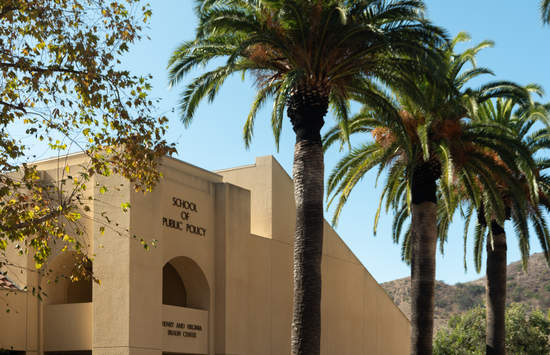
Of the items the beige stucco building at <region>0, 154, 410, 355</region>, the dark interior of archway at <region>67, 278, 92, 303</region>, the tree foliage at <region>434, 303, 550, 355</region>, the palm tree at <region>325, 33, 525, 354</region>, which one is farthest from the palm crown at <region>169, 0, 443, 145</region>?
the tree foliage at <region>434, 303, 550, 355</region>

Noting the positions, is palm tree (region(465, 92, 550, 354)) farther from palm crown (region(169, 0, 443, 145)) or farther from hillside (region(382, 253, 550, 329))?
hillside (region(382, 253, 550, 329))

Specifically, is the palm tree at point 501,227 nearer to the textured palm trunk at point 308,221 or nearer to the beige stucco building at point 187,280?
the beige stucco building at point 187,280

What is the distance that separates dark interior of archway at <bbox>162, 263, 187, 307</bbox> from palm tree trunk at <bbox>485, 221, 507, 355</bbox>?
1136 centimetres

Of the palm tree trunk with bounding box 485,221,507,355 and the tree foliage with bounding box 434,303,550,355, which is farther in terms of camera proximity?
the tree foliage with bounding box 434,303,550,355

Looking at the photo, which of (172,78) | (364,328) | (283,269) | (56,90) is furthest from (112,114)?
(364,328)

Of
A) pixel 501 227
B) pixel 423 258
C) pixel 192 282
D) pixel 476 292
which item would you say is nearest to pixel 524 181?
pixel 501 227

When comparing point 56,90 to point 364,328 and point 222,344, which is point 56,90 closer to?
point 222,344

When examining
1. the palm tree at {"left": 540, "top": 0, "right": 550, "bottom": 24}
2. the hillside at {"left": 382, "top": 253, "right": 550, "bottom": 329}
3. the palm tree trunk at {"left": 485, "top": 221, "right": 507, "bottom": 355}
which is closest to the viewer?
the palm tree at {"left": 540, "top": 0, "right": 550, "bottom": 24}

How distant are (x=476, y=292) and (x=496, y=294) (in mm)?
76962

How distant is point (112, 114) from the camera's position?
1558 cm

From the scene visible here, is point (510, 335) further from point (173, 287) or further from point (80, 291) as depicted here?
point (80, 291)

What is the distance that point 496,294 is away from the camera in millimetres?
29344

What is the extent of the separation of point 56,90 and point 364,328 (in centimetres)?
2418

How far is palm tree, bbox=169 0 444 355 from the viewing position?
18625mm
